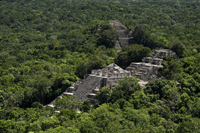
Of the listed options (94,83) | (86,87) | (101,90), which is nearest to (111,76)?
(94,83)

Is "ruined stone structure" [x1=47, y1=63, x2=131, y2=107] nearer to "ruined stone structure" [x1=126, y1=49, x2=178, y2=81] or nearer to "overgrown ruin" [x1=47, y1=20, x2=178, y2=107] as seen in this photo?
"overgrown ruin" [x1=47, y1=20, x2=178, y2=107]

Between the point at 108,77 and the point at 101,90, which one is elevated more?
the point at 108,77

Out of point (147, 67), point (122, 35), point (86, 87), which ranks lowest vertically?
point (86, 87)

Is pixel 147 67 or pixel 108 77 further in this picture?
pixel 147 67

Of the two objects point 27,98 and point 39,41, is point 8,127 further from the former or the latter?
point 39,41

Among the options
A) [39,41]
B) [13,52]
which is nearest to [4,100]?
[13,52]

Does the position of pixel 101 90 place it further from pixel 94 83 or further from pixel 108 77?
pixel 108 77

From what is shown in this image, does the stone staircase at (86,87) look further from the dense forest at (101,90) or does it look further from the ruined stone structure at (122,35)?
the ruined stone structure at (122,35)
